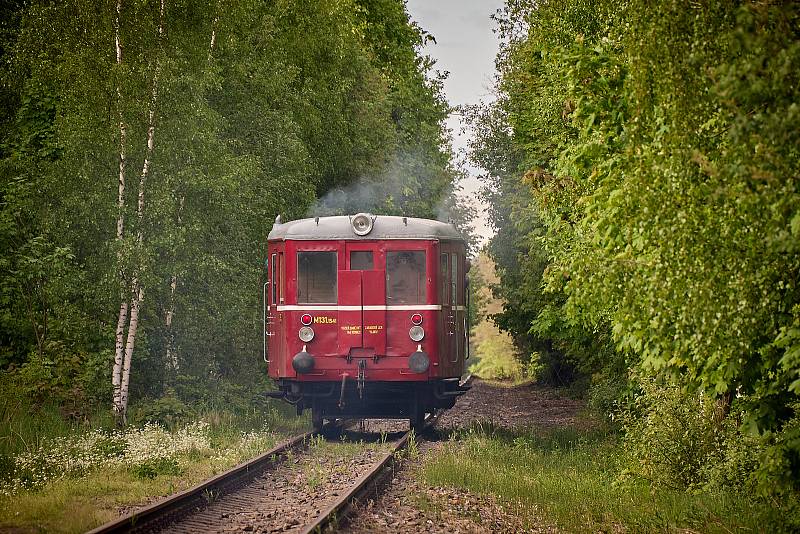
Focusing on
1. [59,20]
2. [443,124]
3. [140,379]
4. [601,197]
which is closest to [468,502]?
[601,197]

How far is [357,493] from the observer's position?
32.7 feet

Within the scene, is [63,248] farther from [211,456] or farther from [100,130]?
[211,456]

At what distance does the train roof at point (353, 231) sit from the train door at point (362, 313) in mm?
563

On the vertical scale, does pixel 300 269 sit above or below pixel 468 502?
above

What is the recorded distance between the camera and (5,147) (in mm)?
17047

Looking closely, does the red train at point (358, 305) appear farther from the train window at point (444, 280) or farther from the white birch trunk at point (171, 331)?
the white birch trunk at point (171, 331)

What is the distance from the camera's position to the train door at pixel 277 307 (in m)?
14.9

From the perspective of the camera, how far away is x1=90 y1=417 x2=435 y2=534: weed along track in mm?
8547

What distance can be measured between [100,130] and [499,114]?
21775 mm

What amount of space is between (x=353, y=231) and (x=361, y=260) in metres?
0.45

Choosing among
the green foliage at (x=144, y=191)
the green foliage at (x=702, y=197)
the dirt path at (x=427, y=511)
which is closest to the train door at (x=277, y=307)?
the green foliage at (x=144, y=191)

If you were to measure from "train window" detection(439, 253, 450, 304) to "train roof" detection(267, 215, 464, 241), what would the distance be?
371 millimetres

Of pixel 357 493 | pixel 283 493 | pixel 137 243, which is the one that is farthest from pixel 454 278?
pixel 357 493

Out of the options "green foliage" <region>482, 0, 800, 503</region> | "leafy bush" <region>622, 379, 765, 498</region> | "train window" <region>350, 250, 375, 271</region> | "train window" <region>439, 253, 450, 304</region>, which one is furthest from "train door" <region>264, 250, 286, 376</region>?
"green foliage" <region>482, 0, 800, 503</region>
